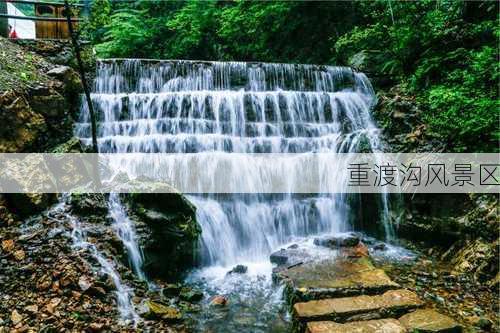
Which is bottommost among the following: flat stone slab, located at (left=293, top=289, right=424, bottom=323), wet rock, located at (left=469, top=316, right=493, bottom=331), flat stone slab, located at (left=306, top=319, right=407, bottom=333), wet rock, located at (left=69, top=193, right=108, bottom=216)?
wet rock, located at (left=469, top=316, right=493, bottom=331)

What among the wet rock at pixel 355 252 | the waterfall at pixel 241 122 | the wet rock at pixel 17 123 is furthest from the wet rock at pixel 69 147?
the wet rock at pixel 355 252

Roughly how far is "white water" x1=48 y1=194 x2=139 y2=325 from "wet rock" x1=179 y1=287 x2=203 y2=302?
2.66ft

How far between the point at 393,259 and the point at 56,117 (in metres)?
7.46

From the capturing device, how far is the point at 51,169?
22.0 feet

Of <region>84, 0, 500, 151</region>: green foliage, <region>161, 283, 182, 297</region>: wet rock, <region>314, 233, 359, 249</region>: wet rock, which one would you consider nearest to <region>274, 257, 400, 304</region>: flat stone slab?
<region>314, 233, 359, 249</region>: wet rock

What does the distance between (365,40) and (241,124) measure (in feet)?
17.8

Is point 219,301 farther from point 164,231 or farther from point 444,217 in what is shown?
point 444,217

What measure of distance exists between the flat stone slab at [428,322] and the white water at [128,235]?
379cm

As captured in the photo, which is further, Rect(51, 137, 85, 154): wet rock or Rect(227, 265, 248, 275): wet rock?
Rect(51, 137, 85, 154): wet rock

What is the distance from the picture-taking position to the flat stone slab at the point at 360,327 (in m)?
4.14

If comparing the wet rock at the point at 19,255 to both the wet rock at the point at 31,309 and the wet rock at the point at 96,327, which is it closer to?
the wet rock at the point at 31,309

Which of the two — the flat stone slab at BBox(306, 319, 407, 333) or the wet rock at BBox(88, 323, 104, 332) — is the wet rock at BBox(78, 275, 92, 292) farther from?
the flat stone slab at BBox(306, 319, 407, 333)

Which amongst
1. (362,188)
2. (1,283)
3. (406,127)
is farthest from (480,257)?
(1,283)

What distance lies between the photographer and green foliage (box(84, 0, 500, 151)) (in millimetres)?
7246
